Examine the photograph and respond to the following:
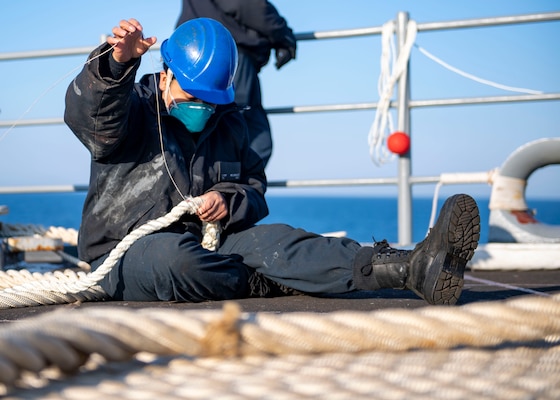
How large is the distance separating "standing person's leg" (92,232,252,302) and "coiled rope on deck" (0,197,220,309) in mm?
32

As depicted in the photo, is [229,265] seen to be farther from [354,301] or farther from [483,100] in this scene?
[483,100]

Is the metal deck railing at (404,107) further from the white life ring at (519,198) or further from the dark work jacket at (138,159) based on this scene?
the dark work jacket at (138,159)

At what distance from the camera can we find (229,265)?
2.21m

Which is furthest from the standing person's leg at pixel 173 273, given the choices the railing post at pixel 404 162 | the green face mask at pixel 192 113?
the railing post at pixel 404 162

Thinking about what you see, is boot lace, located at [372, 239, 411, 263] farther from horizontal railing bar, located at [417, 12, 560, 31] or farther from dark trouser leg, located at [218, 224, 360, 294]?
horizontal railing bar, located at [417, 12, 560, 31]

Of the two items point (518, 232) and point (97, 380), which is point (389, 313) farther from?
point (518, 232)

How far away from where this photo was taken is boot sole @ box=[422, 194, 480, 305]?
1893mm

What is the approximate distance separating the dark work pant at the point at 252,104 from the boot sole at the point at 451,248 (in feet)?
5.73

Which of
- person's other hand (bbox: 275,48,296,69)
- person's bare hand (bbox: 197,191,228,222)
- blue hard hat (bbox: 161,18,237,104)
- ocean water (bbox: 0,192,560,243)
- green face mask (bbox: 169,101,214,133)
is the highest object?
person's other hand (bbox: 275,48,296,69)

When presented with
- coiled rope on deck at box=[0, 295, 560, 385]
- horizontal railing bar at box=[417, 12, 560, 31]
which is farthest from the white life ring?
coiled rope on deck at box=[0, 295, 560, 385]

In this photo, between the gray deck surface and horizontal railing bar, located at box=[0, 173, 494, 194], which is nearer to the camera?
the gray deck surface

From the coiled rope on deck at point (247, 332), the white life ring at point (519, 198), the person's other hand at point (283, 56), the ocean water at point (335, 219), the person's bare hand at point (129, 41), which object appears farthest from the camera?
the ocean water at point (335, 219)

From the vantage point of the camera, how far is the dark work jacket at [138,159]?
2113 millimetres

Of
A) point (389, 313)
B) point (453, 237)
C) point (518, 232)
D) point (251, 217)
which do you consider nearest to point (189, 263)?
point (251, 217)
